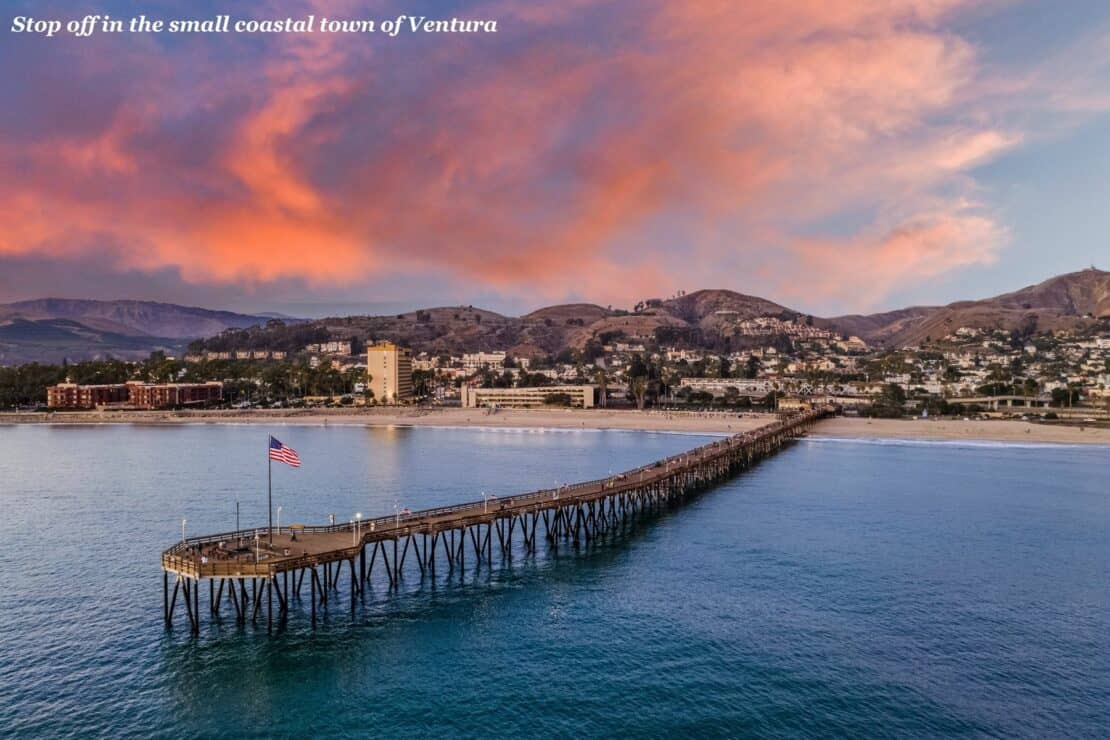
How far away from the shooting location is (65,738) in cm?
2831

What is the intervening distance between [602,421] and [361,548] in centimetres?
13657

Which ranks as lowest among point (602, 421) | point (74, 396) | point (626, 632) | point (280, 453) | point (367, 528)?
point (626, 632)

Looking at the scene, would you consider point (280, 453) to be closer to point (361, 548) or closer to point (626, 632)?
point (361, 548)

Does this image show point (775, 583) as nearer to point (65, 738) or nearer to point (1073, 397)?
point (65, 738)

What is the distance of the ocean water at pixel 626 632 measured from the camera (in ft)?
99.3

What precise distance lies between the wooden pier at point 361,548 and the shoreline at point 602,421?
276 feet

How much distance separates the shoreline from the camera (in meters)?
145

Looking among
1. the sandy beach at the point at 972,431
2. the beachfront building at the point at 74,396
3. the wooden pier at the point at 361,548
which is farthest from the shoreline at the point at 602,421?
the wooden pier at the point at 361,548

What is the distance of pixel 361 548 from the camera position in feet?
141

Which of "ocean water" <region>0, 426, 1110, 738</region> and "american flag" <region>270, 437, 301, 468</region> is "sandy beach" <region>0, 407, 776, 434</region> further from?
"american flag" <region>270, 437, 301, 468</region>

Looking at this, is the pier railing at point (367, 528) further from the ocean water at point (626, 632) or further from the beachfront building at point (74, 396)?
the beachfront building at point (74, 396)

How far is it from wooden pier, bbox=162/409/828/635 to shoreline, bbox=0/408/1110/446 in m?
84.2

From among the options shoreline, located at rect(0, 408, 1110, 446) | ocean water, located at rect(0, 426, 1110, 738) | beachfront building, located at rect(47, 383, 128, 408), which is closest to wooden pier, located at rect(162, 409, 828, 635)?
ocean water, located at rect(0, 426, 1110, 738)

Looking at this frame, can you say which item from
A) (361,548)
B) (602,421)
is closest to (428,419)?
(602,421)
